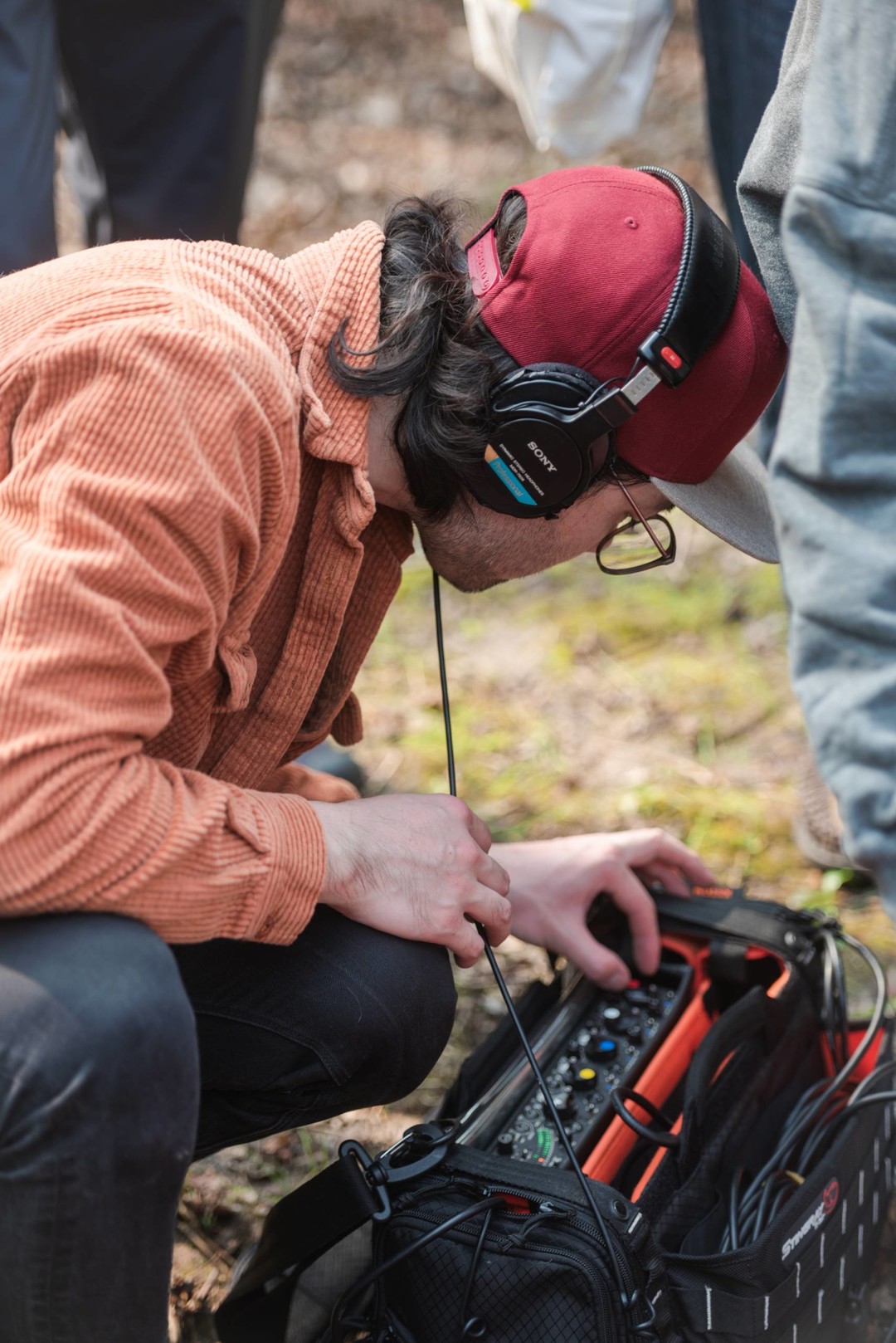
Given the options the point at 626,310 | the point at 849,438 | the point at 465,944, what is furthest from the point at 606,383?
the point at 465,944

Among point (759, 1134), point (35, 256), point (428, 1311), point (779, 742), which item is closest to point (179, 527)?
point (428, 1311)

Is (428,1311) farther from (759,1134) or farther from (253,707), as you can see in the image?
(253,707)

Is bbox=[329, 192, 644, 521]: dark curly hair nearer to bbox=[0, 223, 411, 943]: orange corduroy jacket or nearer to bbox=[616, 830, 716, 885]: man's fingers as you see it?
bbox=[0, 223, 411, 943]: orange corduroy jacket

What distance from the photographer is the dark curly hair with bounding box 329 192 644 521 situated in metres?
1.39

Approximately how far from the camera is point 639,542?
5.75 ft

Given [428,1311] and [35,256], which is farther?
[35,256]

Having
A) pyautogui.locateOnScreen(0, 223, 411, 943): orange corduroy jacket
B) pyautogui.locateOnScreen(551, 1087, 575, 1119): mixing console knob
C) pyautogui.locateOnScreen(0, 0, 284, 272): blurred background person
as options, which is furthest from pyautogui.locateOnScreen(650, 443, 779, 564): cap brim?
pyautogui.locateOnScreen(0, 0, 284, 272): blurred background person

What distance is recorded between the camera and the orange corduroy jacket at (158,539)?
1.10 meters

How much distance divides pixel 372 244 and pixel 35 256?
1052 millimetres

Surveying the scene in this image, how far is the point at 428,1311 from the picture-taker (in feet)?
4.19

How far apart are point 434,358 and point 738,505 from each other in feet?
1.44

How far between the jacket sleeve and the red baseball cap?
0.34 m

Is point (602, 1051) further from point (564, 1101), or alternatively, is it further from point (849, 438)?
point (849, 438)

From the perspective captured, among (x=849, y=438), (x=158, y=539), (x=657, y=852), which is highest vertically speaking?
(x=849, y=438)
